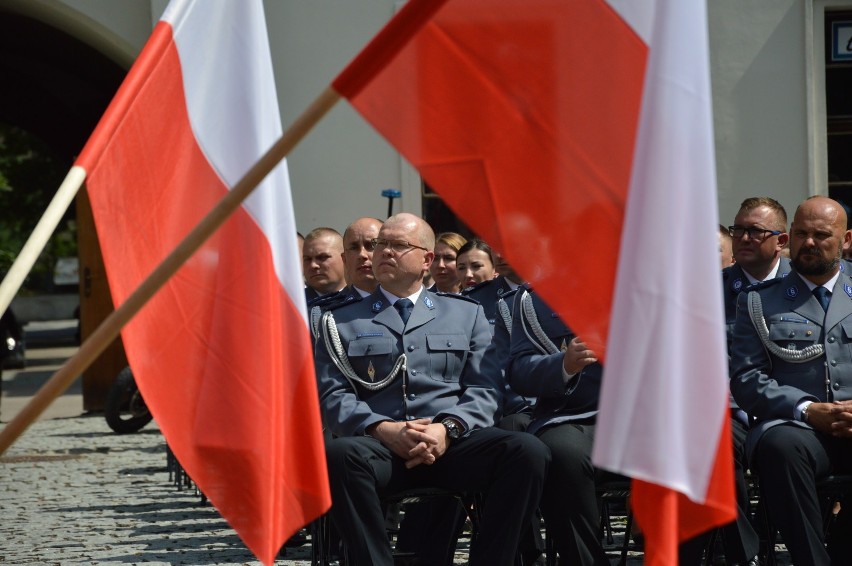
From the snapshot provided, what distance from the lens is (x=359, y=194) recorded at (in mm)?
12727

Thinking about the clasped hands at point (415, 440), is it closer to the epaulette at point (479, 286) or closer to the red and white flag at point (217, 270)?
the red and white flag at point (217, 270)

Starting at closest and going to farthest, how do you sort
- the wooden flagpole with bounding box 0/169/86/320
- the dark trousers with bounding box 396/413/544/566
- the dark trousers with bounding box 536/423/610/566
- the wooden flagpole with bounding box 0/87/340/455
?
the wooden flagpole with bounding box 0/87/340/455, the wooden flagpole with bounding box 0/169/86/320, the dark trousers with bounding box 536/423/610/566, the dark trousers with bounding box 396/413/544/566

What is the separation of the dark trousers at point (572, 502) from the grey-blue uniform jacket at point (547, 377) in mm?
269

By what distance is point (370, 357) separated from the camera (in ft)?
21.2

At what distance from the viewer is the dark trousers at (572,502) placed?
594cm

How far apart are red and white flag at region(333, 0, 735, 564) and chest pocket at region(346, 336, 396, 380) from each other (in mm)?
2535

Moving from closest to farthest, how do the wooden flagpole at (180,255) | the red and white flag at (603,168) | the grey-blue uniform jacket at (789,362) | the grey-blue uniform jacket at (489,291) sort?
the wooden flagpole at (180,255) < the red and white flag at (603,168) < the grey-blue uniform jacket at (789,362) < the grey-blue uniform jacket at (489,291)

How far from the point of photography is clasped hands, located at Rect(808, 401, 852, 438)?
19.7 feet

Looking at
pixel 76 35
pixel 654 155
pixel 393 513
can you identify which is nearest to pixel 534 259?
pixel 654 155

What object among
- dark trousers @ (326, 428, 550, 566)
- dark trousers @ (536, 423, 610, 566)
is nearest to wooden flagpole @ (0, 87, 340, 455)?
dark trousers @ (326, 428, 550, 566)

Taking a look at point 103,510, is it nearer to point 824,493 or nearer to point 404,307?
point 404,307

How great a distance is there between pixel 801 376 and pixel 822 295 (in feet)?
1.41

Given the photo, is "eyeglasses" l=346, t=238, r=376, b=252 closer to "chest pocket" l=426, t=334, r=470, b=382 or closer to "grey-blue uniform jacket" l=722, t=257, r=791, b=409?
"chest pocket" l=426, t=334, r=470, b=382

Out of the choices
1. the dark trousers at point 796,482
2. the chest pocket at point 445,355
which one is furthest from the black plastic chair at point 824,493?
the chest pocket at point 445,355
